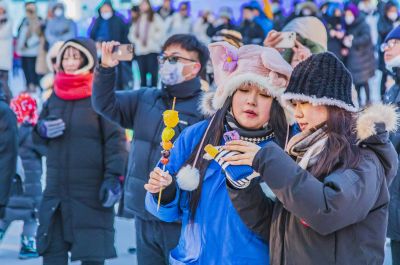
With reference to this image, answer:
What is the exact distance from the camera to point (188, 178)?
3.35 meters

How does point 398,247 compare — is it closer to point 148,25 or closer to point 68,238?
point 68,238

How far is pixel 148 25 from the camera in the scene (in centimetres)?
1683

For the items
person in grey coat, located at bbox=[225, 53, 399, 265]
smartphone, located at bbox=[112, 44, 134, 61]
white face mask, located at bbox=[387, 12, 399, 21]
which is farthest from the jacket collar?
white face mask, located at bbox=[387, 12, 399, 21]

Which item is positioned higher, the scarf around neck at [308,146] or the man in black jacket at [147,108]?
the scarf around neck at [308,146]

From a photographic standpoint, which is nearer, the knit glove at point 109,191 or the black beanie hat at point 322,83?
the black beanie hat at point 322,83

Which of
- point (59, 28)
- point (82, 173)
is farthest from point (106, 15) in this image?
point (82, 173)

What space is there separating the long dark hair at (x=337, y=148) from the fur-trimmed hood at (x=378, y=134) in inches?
1.6

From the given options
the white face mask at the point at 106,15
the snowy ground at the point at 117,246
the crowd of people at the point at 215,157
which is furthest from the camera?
the white face mask at the point at 106,15

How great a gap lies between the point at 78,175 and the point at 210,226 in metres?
2.39

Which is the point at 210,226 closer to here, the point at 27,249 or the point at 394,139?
the point at 394,139

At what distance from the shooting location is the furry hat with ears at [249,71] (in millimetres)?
3426

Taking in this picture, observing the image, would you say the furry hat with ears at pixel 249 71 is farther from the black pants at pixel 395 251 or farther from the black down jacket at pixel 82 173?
the black pants at pixel 395 251

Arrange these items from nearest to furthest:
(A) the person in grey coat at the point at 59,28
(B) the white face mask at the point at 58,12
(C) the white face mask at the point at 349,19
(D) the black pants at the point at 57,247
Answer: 1. (D) the black pants at the point at 57,247
2. (C) the white face mask at the point at 349,19
3. (A) the person in grey coat at the point at 59,28
4. (B) the white face mask at the point at 58,12

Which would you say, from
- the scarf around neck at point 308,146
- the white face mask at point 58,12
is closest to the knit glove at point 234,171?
the scarf around neck at point 308,146
